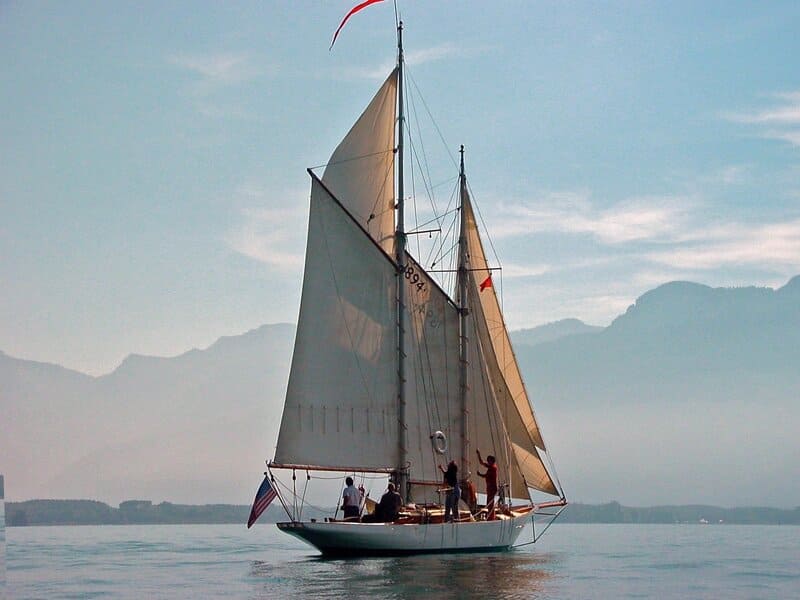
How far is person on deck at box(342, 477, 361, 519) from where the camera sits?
52906mm

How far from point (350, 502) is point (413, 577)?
989 cm

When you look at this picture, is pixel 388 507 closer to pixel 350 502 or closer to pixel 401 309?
pixel 350 502

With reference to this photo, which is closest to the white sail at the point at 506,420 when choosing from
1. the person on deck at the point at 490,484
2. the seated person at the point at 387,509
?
the person on deck at the point at 490,484

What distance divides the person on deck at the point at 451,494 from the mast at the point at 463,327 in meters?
4.78

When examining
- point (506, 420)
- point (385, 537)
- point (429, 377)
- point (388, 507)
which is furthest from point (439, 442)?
point (385, 537)

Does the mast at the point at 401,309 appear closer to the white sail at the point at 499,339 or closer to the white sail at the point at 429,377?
the white sail at the point at 429,377

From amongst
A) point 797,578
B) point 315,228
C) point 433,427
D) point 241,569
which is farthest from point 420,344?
point 797,578

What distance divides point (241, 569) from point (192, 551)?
20615 millimetres

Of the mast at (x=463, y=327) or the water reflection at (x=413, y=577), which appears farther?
the mast at (x=463, y=327)

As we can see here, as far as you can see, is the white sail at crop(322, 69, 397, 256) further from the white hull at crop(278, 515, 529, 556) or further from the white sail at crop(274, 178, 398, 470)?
the white hull at crop(278, 515, 529, 556)

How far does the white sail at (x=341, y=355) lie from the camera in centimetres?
5369

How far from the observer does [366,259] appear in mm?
56625

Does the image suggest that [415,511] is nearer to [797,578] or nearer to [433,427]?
[433,427]

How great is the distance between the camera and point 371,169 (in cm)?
5759
